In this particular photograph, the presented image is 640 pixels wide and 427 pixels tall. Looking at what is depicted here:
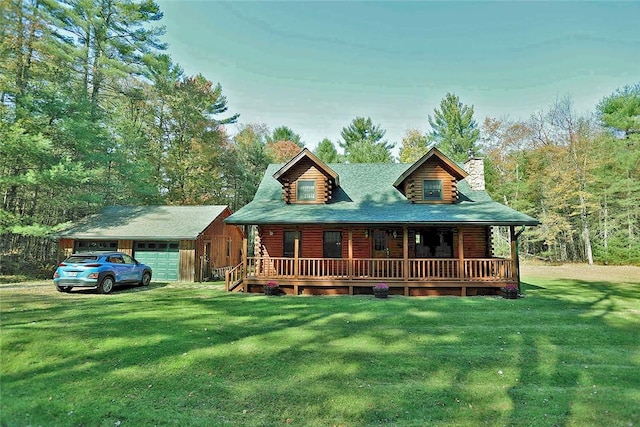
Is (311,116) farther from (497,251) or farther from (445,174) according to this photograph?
(497,251)

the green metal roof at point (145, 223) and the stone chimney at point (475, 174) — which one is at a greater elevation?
the stone chimney at point (475, 174)

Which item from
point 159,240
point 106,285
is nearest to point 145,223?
point 159,240

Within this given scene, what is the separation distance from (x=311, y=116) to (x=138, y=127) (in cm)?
1563

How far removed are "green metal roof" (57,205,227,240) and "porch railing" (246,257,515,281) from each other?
19.7 feet

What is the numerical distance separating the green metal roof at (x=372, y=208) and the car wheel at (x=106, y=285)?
5.28 meters

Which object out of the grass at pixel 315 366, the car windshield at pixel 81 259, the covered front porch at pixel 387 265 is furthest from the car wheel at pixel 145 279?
the grass at pixel 315 366

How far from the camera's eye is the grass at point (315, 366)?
169 inches

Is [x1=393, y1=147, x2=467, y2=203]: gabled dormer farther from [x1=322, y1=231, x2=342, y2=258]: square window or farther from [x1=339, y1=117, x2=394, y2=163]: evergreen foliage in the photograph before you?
[x1=339, y1=117, x2=394, y2=163]: evergreen foliage

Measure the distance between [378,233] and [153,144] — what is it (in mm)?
24907

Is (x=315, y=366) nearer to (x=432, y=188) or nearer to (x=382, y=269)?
(x=382, y=269)

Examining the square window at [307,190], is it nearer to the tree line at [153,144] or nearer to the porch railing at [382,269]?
the porch railing at [382,269]

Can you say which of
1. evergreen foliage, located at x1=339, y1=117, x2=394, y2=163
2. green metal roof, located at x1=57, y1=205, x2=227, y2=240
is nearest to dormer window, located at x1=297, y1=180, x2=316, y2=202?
green metal roof, located at x1=57, y1=205, x2=227, y2=240

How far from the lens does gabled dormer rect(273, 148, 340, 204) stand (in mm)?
16172

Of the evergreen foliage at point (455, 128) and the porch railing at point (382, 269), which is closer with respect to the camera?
the porch railing at point (382, 269)
